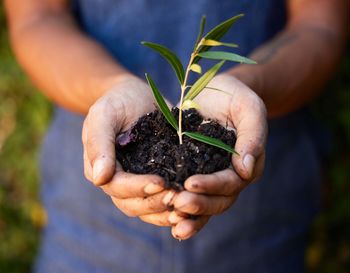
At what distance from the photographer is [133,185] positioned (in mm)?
1016

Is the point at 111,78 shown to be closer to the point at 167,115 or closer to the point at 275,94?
the point at 167,115

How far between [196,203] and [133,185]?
0.12m

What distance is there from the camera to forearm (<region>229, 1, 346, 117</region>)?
4.85 ft

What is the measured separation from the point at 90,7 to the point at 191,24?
0.32 m

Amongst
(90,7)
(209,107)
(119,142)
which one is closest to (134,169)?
(119,142)

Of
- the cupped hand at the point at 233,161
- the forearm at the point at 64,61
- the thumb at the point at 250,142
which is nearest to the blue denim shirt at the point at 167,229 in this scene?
the forearm at the point at 64,61

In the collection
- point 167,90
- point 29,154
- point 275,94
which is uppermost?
point 275,94

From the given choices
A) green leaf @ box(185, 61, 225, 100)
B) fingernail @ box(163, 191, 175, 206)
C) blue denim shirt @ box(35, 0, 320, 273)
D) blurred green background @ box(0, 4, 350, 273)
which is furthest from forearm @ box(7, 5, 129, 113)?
blurred green background @ box(0, 4, 350, 273)

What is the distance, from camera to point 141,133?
3.98ft

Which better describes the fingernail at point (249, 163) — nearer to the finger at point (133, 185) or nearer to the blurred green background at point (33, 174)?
the finger at point (133, 185)

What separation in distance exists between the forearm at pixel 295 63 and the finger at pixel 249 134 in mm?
254

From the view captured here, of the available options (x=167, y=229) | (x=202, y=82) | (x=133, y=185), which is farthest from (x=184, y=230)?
(x=167, y=229)

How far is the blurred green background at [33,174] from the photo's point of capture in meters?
2.12

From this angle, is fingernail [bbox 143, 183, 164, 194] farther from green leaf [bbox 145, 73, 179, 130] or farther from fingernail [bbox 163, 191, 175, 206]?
green leaf [bbox 145, 73, 179, 130]
